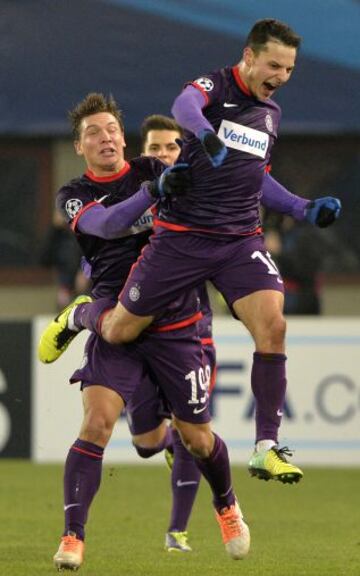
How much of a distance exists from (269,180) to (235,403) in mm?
6020

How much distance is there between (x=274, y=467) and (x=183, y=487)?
1.58m

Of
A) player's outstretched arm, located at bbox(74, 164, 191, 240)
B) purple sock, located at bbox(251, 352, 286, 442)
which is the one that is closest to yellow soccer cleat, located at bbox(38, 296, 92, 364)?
player's outstretched arm, located at bbox(74, 164, 191, 240)

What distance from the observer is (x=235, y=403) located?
14.1 meters

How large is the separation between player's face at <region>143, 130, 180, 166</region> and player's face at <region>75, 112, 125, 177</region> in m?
1.57

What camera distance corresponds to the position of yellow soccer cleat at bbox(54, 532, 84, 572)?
24.6 feet

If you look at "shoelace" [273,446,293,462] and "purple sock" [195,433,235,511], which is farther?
"purple sock" [195,433,235,511]

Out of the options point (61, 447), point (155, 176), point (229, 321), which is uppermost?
point (155, 176)

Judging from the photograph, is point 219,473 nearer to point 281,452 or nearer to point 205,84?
point 281,452

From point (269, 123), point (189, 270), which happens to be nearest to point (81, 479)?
point (189, 270)

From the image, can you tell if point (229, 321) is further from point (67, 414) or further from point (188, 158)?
point (188, 158)

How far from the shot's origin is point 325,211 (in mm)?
7938

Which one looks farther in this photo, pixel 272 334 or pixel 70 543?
pixel 272 334

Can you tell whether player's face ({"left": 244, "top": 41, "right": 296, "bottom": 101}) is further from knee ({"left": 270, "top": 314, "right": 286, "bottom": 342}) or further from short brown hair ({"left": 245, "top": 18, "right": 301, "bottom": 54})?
knee ({"left": 270, "top": 314, "right": 286, "bottom": 342})

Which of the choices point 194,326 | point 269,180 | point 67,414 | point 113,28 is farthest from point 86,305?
point 113,28
